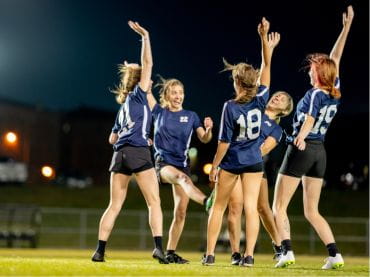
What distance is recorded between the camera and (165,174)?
11.5 meters

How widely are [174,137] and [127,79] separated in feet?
3.61

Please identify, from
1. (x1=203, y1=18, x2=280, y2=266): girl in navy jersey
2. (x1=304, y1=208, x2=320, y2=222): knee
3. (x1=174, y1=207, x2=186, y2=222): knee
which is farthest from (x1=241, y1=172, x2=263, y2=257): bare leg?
(x1=174, y1=207, x2=186, y2=222): knee

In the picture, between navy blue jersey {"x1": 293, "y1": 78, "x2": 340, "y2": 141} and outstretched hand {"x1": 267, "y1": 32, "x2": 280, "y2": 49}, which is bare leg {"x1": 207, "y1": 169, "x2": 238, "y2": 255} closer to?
navy blue jersey {"x1": 293, "y1": 78, "x2": 340, "y2": 141}

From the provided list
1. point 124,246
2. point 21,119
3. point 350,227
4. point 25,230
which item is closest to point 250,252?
point 25,230

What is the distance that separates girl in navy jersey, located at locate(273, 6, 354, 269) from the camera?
11141 millimetres

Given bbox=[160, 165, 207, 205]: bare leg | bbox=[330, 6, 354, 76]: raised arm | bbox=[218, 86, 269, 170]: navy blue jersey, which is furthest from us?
bbox=[330, 6, 354, 76]: raised arm

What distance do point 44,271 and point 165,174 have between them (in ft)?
8.74

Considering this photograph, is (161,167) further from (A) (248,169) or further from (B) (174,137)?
(A) (248,169)

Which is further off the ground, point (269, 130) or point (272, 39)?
point (272, 39)

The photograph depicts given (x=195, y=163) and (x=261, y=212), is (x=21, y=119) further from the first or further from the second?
(x=261, y=212)

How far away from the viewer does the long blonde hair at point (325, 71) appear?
11125mm

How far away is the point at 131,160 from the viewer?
10.7 metres

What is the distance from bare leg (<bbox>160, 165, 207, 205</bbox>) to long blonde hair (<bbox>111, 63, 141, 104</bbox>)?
42.1 inches

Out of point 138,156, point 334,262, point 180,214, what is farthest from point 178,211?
point 334,262
